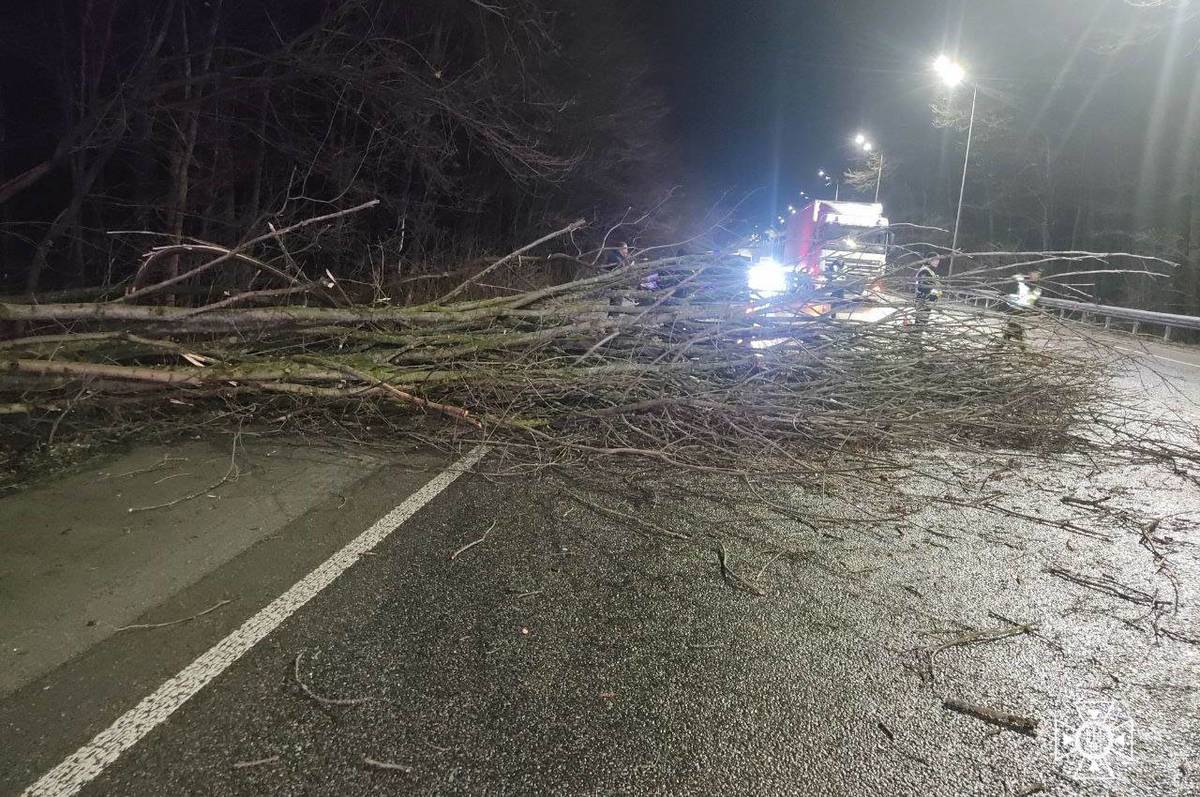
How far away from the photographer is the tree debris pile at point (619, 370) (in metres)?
5.45

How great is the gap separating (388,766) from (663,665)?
110cm

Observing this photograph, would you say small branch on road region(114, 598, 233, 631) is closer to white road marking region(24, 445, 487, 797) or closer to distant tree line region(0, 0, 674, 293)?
white road marking region(24, 445, 487, 797)

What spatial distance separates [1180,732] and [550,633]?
92.3 inches

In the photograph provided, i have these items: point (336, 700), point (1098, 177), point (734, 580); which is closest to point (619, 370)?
point (734, 580)

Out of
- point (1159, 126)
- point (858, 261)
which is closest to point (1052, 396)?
point (858, 261)

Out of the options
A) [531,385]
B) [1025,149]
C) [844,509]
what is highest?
[1025,149]

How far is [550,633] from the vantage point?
3.01m

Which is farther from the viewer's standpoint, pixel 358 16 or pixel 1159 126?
pixel 1159 126

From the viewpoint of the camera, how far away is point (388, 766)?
222 cm

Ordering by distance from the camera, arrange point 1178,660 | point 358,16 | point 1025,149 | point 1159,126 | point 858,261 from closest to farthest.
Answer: point 1178,660
point 858,261
point 358,16
point 1159,126
point 1025,149

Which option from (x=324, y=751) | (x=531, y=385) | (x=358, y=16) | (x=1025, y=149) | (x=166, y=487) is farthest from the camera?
(x=1025, y=149)

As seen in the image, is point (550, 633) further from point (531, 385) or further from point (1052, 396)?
point (1052, 396)

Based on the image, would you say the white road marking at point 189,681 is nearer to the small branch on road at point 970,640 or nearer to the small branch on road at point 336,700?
the small branch on road at point 336,700

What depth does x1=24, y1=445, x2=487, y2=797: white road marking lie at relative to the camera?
2166 millimetres
